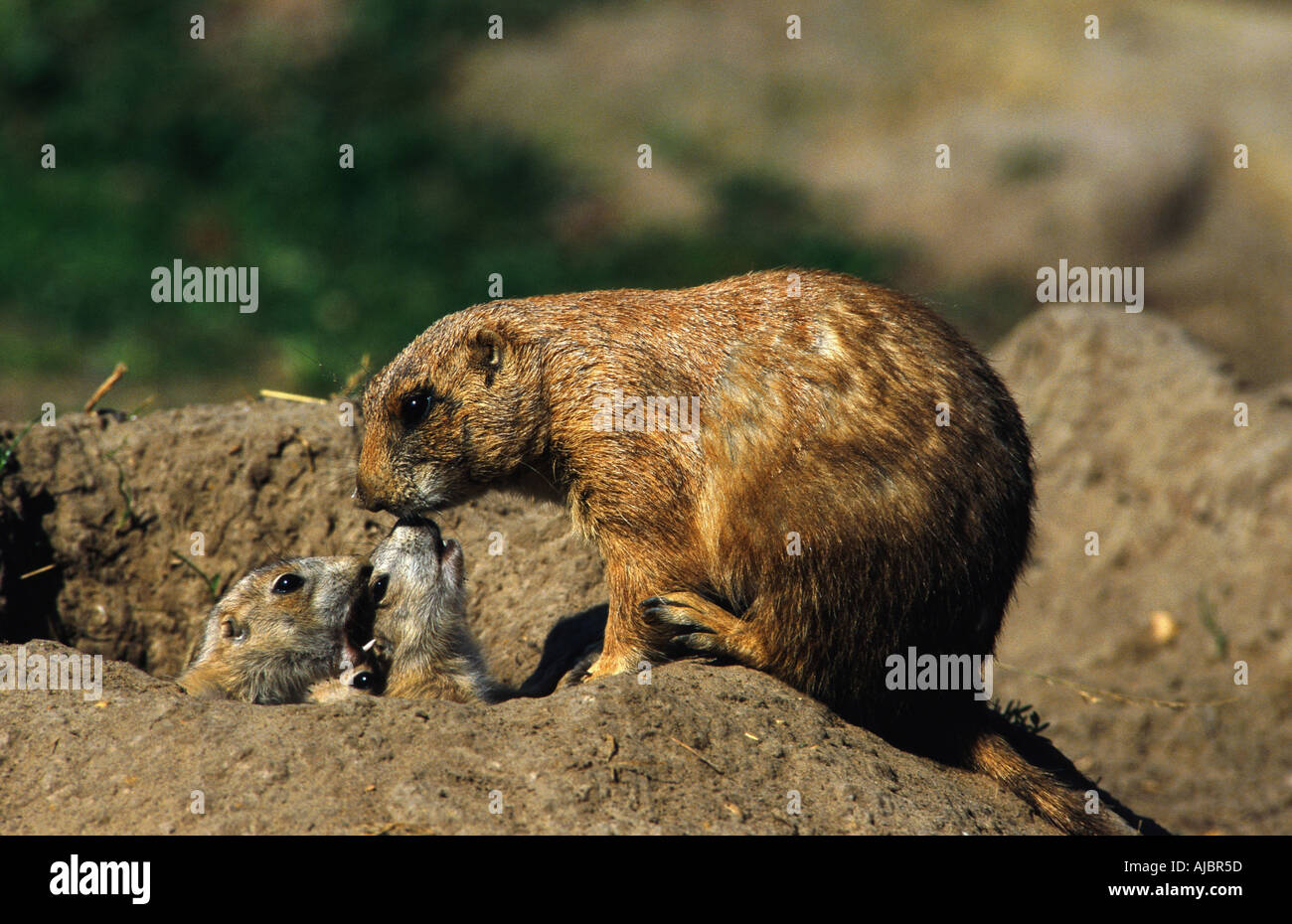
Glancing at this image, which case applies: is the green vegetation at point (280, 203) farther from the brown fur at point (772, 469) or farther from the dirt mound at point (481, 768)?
the dirt mound at point (481, 768)

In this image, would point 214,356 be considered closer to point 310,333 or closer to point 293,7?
point 310,333

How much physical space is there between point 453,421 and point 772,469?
1.44m

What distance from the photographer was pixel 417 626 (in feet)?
20.2

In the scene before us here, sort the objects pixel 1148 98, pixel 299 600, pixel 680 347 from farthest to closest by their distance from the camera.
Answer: pixel 1148 98 < pixel 299 600 < pixel 680 347

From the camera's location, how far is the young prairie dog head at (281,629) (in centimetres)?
618

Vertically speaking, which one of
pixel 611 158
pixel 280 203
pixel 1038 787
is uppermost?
pixel 611 158

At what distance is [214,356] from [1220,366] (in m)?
9.56

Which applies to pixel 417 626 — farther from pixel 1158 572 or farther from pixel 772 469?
pixel 1158 572

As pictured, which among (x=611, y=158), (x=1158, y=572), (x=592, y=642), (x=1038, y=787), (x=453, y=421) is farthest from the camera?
(x=611, y=158)

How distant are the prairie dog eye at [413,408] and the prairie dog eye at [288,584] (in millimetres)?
976

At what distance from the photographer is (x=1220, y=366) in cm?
984

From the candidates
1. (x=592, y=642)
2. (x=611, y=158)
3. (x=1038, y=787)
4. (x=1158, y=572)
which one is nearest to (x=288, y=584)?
(x=592, y=642)
